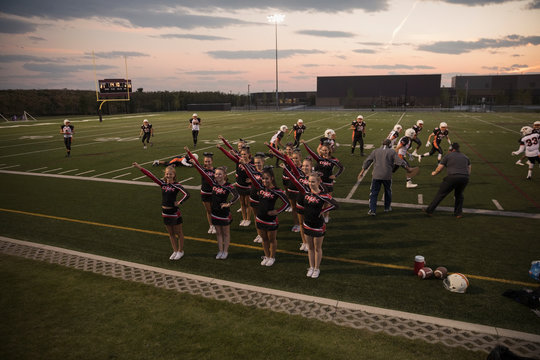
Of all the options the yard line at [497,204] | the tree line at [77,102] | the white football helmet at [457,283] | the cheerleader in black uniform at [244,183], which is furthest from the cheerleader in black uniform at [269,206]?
the tree line at [77,102]

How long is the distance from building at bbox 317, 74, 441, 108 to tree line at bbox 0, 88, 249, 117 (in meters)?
41.2

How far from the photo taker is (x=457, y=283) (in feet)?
17.9

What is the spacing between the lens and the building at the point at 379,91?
94.6m

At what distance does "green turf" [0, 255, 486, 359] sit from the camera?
164 inches

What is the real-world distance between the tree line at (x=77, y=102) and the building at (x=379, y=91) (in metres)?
41.2

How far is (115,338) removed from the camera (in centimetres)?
448

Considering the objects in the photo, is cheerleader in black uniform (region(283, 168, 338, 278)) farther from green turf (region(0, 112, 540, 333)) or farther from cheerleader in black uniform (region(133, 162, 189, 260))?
cheerleader in black uniform (region(133, 162, 189, 260))

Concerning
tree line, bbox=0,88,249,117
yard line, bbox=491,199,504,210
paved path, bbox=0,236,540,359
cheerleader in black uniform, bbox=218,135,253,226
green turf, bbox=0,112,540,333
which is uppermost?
tree line, bbox=0,88,249,117

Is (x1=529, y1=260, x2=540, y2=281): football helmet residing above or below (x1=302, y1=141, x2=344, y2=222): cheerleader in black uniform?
below

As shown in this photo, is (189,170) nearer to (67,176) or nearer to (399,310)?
(67,176)

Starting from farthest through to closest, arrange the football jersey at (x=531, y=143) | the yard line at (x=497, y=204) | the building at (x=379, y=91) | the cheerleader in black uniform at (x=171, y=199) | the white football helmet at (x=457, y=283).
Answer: the building at (x=379, y=91), the football jersey at (x=531, y=143), the yard line at (x=497, y=204), the cheerleader in black uniform at (x=171, y=199), the white football helmet at (x=457, y=283)

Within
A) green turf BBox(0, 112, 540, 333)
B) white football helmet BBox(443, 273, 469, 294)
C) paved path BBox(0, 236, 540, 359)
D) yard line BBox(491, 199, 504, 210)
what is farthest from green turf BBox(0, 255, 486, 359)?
yard line BBox(491, 199, 504, 210)

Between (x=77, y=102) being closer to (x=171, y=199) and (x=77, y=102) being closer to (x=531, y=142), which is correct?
(x=171, y=199)

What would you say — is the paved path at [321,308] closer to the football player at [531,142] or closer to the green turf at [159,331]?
the green turf at [159,331]
